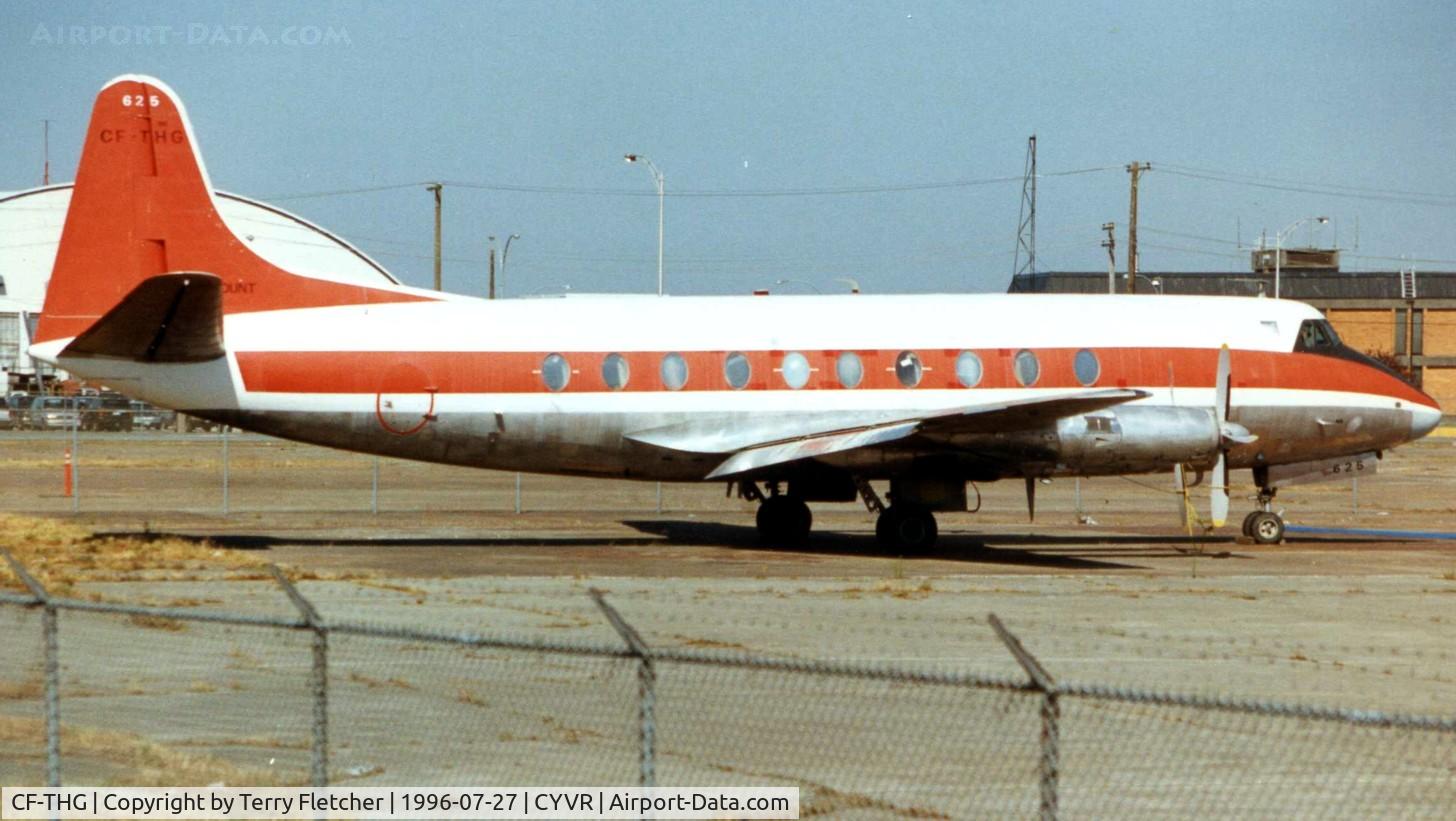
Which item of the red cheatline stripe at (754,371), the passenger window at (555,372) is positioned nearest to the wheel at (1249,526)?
the red cheatline stripe at (754,371)

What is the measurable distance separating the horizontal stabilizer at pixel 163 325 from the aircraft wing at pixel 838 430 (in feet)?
22.3

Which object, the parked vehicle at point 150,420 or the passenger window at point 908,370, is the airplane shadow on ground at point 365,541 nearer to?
the passenger window at point 908,370

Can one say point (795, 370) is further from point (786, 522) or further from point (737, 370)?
point (786, 522)

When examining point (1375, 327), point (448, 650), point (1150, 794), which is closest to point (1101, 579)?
point (448, 650)

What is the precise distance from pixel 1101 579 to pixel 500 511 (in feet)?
56.9

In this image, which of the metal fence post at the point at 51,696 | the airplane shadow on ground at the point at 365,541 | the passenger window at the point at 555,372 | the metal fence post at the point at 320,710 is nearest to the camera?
the metal fence post at the point at 320,710

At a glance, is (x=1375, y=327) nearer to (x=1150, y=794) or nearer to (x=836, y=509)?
(x=836, y=509)

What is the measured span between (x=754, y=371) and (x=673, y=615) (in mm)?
8514

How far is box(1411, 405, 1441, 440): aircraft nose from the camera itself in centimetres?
2731

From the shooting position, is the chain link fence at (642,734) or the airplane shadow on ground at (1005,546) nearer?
the chain link fence at (642,734)

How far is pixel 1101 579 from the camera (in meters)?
21.6

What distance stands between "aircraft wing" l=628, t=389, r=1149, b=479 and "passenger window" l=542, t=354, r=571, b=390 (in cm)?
142

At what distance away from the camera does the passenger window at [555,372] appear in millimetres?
24641

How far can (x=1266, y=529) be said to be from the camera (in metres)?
27.5
